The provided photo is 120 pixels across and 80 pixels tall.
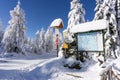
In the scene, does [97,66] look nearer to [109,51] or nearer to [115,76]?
[115,76]

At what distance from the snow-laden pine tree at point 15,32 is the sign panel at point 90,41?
110ft

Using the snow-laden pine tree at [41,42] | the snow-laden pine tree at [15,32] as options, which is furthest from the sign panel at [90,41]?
the snow-laden pine tree at [41,42]

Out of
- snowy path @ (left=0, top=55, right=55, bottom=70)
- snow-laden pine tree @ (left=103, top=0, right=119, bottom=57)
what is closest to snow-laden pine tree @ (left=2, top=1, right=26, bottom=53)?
snowy path @ (left=0, top=55, right=55, bottom=70)

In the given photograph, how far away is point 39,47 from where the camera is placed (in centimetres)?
7894

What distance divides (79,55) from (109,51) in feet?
45.8

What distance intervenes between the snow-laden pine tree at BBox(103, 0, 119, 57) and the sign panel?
12.6 metres

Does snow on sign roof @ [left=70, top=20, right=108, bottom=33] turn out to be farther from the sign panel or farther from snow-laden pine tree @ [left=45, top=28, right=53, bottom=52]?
snow-laden pine tree @ [left=45, top=28, right=53, bottom=52]

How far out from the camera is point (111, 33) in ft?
Result: 91.4

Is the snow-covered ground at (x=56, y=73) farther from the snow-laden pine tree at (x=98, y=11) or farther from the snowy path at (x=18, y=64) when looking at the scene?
the snow-laden pine tree at (x=98, y=11)

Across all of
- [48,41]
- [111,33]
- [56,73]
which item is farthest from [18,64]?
[48,41]

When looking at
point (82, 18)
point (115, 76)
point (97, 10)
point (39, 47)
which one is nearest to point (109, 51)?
point (97, 10)

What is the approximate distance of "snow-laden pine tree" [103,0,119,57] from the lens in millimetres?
27703

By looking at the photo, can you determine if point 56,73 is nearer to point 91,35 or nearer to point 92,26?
point 91,35

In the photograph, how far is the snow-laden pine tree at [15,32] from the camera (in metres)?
47.3
